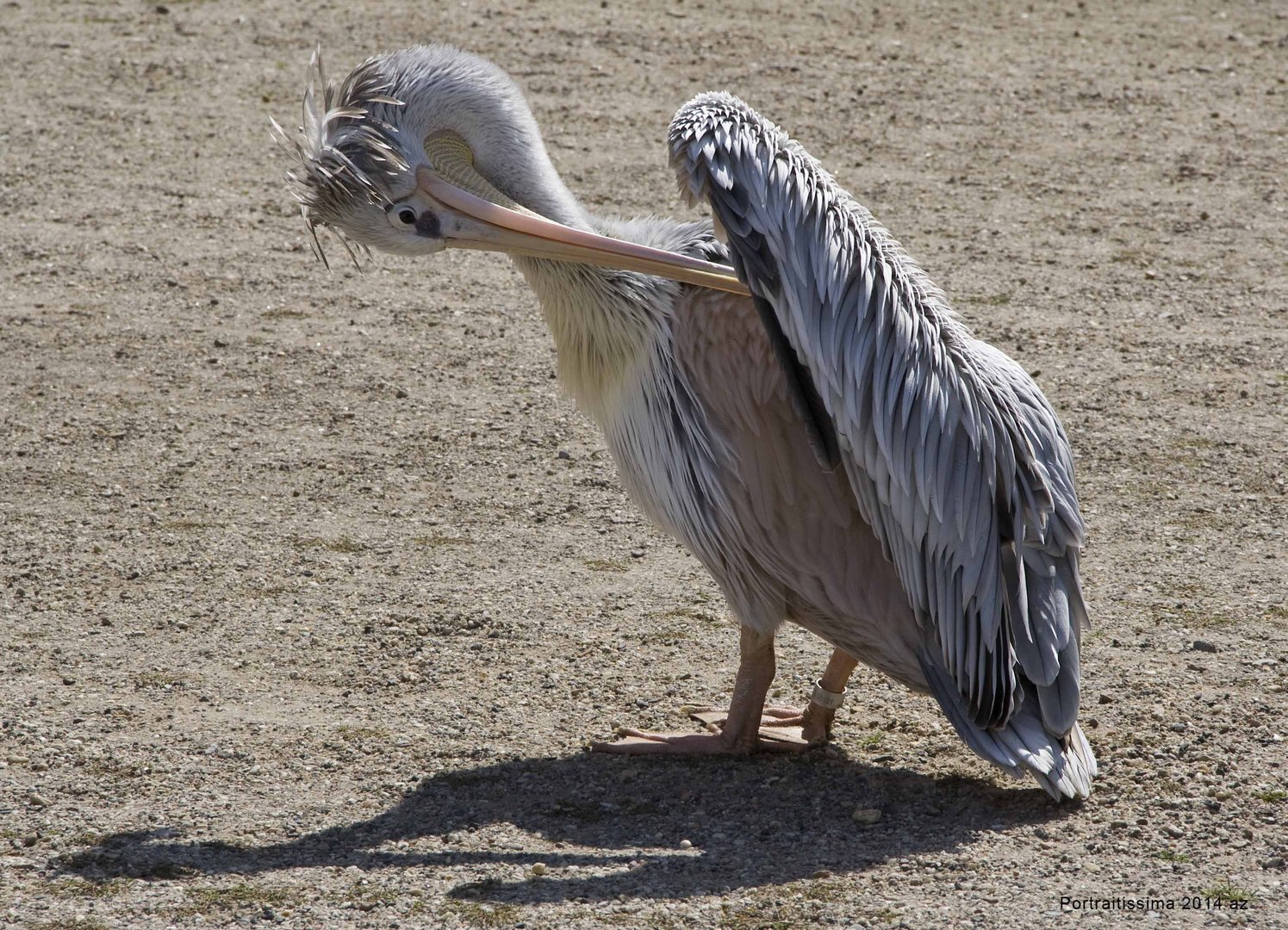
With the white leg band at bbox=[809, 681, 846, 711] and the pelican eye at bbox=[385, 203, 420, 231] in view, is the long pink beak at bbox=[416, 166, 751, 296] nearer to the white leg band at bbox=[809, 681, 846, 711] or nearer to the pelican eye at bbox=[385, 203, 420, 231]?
the pelican eye at bbox=[385, 203, 420, 231]

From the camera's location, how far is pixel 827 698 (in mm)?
4992

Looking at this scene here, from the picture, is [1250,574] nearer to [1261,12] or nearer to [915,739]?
[915,739]

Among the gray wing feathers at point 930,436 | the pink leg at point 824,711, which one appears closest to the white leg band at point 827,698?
the pink leg at point 824,711

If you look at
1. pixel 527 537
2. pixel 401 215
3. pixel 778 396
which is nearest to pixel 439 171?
pixel 401 215

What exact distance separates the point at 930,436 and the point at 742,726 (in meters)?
1.19

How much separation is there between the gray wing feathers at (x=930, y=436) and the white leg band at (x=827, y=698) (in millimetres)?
489

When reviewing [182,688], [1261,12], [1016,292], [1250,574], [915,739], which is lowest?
[182,688]

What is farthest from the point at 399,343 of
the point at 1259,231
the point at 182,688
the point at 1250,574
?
the point at 1259,231

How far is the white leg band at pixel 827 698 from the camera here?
4992 mm

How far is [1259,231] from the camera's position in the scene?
8992mm

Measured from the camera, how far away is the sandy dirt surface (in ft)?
14.1

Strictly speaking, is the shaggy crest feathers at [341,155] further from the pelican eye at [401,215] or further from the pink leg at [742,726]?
the pink leg at [742,726]

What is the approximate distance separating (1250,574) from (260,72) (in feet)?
26.2

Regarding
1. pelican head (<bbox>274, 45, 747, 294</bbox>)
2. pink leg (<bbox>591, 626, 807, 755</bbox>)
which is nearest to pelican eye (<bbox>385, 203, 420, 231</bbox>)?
pelican head (<bbox>274, 45, 747, 294</bbox>)
